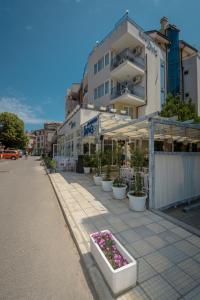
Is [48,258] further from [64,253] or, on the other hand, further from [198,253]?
[198,253]

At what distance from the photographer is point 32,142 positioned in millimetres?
85375

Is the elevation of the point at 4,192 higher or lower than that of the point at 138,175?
→ lower

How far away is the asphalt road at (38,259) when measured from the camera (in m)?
2.23

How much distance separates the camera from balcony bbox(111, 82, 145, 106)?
611 inches

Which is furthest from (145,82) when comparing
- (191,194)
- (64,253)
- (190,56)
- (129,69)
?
(64,253)

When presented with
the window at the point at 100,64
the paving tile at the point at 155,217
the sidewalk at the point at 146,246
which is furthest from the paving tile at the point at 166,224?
the window at the point at 100,64

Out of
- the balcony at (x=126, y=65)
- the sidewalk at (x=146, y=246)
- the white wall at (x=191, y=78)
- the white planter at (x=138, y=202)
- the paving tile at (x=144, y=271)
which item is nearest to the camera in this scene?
the sidewalk at (x=146, y=246)

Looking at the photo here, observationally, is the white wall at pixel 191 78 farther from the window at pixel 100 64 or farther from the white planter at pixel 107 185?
the white planter at pixel 107 185

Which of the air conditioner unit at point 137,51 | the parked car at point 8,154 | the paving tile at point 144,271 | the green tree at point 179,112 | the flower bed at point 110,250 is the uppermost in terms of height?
the air conditioner unit at point 137,51

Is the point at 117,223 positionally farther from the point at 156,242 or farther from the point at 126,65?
the point at 126,65

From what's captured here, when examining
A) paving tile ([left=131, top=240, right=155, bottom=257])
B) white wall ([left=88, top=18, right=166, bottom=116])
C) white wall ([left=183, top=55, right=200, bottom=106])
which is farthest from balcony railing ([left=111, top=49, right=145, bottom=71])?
paving tile ([left=131, top=240, right=155, bottom=257])

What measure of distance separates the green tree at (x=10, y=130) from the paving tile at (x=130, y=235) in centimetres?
4039

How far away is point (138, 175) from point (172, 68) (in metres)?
19.6

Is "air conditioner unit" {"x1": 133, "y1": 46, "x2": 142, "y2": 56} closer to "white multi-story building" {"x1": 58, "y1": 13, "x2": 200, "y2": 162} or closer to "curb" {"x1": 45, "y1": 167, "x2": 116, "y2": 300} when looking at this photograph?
"white multi-story building" {"x1": 58, "y1": 13, "x2": 200, "y2": 162}
